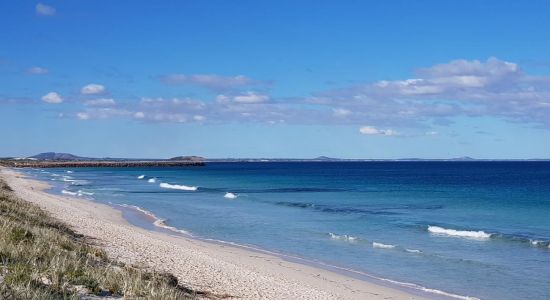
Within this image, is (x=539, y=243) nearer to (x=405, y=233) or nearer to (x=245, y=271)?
(x=405, y=233)

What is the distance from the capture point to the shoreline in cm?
1450

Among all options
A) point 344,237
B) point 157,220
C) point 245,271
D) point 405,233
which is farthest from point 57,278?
point 157,220

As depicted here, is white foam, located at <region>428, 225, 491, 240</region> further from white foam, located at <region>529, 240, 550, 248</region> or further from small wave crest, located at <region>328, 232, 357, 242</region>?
small wave crest, located at <region>328, 232, 357, 242</region>

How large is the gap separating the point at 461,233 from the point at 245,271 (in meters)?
14.6

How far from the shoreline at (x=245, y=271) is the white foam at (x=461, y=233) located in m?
10.2

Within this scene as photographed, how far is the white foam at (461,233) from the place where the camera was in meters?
27.2

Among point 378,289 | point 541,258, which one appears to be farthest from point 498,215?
point 378,289

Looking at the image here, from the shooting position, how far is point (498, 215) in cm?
3766

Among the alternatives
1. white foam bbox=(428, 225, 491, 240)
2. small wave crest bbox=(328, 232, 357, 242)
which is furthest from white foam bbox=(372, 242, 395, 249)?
white foam bbox=(428, 225, 491, 240)

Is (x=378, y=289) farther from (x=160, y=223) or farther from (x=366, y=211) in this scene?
(x=366, y=211)

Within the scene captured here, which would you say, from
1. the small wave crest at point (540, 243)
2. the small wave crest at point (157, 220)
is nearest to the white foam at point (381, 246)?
the small wave crest at point (540, 243)

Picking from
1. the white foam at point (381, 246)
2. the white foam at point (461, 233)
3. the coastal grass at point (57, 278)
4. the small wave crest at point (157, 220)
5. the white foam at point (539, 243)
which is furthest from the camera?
the small wave crest at point (157, 220)

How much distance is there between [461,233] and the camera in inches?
1105

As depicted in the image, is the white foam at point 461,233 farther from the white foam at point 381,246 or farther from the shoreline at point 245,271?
the shoreline at point 245,271
